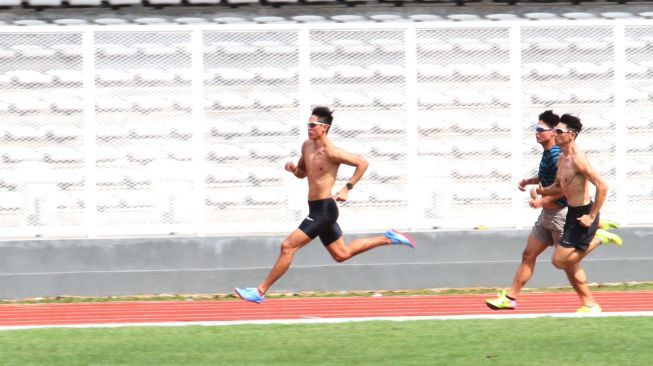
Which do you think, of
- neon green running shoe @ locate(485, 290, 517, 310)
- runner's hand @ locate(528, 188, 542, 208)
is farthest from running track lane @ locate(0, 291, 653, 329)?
runner's hand @ locate(528, 188, 542, 208)

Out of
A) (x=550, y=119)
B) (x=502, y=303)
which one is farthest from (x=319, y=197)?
(x=550, y=119)

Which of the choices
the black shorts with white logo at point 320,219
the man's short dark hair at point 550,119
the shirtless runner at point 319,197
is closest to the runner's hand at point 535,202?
the man's short dark hair at point 550,119

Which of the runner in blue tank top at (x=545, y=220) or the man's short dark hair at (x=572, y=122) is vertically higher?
the man's short dark hair at (x=572, y=122)

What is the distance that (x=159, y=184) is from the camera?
1583cm

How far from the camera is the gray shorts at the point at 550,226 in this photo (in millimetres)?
12781

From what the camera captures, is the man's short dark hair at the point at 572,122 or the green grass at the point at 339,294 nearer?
the man's short dark hair at the point at 572,122

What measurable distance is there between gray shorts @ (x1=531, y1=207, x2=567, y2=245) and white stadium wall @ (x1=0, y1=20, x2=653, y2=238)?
10.4 ft

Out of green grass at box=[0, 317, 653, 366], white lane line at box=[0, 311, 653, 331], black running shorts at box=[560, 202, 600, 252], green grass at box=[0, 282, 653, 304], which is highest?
black running shorts at box=[560, 202, 600, 252]

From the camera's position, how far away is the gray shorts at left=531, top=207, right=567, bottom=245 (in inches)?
503

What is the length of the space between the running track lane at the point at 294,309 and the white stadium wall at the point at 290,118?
1292mm

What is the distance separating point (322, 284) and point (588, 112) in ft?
12.0

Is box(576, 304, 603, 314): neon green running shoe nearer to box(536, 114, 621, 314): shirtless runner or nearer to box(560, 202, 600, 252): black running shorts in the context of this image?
box(536, 114, 621, 314): shirtless runner

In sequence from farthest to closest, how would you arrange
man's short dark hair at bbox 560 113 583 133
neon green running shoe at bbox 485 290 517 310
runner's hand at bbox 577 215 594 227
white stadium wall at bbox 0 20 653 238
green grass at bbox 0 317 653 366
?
1. white stadium wall at bbox 0 20 653 238
2. neon green running shoe at bbox 485 290 517 310
3. runner's hand at bbox 577 215 594 227
4. man's short dark hair at bbox 560 113 583 133
5. green grass at bbox 0 317 653 366

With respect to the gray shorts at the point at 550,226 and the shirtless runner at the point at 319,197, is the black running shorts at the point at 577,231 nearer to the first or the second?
the gray shorts at the point at 550,226
